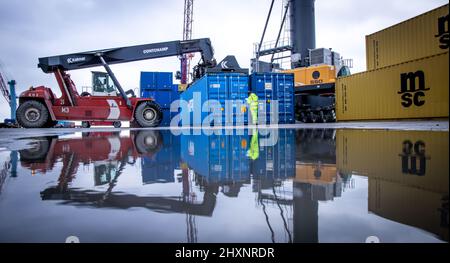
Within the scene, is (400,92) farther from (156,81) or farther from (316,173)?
(156,81)

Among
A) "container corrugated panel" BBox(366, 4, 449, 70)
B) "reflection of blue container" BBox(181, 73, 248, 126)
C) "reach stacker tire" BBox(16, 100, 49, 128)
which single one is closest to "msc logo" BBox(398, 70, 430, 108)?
"container corrugated panel" BBox(366, 4, 449, 70)

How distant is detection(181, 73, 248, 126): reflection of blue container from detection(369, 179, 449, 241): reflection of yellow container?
39.8ft

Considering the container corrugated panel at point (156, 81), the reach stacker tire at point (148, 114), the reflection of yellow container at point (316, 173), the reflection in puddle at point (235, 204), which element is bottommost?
the reflection in puddle at point (235, 204)

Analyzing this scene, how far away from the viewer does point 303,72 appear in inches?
801

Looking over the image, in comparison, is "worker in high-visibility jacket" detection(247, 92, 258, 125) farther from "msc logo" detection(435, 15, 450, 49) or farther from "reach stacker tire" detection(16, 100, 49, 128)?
"reach stacker tire" detection(16, 100, 49, 128)

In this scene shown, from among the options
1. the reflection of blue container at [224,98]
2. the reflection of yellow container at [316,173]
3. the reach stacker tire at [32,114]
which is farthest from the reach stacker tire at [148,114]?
the reflection of yellow container at [316,173]

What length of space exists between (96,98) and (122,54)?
2502 millimetres

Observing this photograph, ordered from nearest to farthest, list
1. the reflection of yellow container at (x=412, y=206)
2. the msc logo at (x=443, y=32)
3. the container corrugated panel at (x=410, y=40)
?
the reflection of yellow container at (x=412, y=206), the msc logo at (x=443, y=32), the container corrugated panel at (x=410, y=40)

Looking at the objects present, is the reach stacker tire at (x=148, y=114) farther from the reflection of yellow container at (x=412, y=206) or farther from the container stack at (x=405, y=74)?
the reflection of yellow container at (x=412, y=206)

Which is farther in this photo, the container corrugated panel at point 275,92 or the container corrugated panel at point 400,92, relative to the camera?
the container corrugated panel at point 275,92

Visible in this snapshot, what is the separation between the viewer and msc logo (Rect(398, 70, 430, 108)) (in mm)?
10633

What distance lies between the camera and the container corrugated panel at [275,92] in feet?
47.5

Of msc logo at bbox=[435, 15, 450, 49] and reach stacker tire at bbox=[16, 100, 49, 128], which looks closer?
msc logo at bbox=[435, 15, 450, 49]
